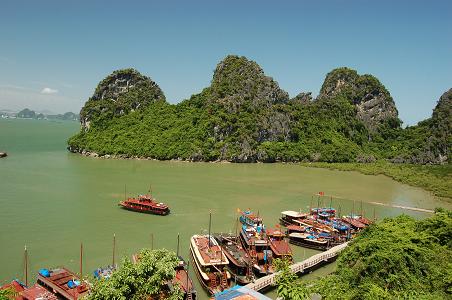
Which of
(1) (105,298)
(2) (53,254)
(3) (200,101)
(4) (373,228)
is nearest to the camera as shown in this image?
(1) (105,298)

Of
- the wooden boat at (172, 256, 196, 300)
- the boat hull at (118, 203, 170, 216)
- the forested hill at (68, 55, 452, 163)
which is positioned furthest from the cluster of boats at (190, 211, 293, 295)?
the forested hill at (68, 55, 452, 163)

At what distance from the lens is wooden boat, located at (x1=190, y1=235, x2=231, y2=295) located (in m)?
13.5

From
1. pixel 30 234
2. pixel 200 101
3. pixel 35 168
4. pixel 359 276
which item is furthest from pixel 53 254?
pixel 200 101

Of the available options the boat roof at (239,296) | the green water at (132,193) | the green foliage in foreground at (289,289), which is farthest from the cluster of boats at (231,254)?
the green foliage in foreground at (289,289)

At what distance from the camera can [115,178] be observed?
34.5m

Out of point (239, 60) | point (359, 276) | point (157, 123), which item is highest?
point (239, 60)

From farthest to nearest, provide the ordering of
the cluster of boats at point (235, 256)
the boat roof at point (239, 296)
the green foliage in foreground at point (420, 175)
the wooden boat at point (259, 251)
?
the green foliage in foreground at point (420, 175) → the wooden boat at point (259, 251) → the cluster of boats at point (235, 256) → the boat roof at point (239, 296)

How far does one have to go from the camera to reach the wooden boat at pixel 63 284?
12109 mm

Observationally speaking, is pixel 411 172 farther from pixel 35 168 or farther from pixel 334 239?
pixel 35 168

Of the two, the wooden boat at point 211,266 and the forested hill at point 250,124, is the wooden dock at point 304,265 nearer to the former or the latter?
the wooden boat at point 211,266

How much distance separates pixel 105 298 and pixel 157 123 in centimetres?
5329

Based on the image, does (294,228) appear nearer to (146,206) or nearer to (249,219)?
(249,219)

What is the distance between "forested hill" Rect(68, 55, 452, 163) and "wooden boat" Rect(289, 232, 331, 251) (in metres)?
31.3

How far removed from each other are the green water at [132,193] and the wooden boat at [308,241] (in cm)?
52
